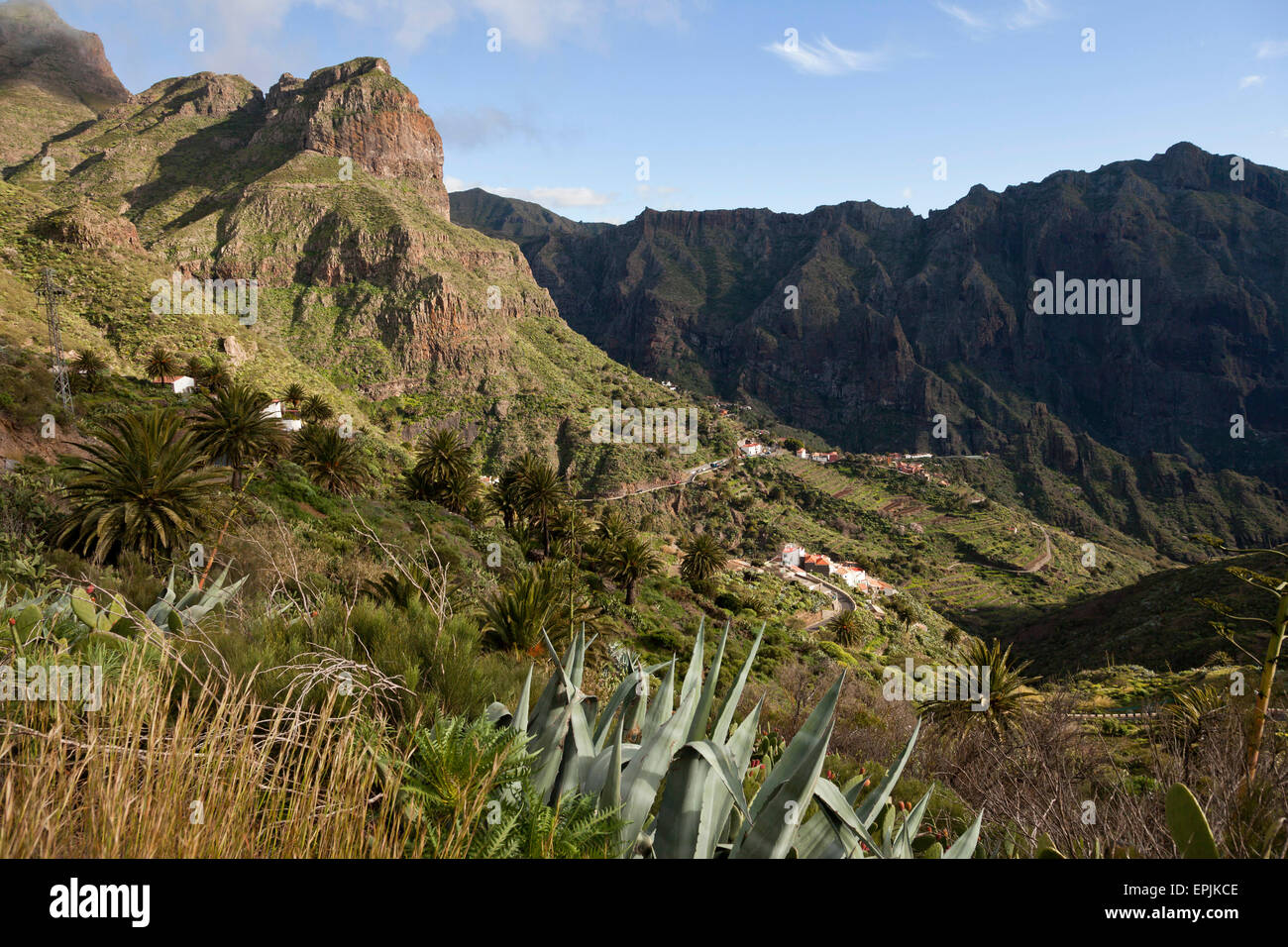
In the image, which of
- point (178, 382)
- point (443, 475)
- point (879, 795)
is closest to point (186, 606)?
point (879, 795)

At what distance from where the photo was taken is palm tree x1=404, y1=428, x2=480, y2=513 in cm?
2992

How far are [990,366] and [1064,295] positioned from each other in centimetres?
3452

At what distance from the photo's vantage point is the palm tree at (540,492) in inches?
1196

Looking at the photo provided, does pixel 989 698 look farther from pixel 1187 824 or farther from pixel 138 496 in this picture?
pixel 138 496

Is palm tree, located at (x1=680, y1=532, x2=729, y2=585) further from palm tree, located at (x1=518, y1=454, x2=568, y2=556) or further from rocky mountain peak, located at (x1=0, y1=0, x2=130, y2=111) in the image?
rocky mountain peak, located at (x1=0, y1=0, x2=130, y2=111)

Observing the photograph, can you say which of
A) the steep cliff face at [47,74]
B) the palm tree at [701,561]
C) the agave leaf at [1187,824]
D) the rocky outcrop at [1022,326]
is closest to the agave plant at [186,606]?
the agave leaf at [1187,824]

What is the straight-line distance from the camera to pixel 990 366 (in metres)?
179

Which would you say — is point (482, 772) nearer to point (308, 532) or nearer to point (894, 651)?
point (308, 532)

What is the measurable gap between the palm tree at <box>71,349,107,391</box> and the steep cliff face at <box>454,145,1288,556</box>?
5994 inches

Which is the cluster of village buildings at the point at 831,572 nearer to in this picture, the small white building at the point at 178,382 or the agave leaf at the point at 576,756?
the small white building at the point at 178,382

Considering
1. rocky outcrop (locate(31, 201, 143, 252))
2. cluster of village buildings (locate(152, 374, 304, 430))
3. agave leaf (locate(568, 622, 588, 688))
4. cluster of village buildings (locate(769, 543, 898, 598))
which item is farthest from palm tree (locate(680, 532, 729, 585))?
rocky outcrop (locate(31, 201, 143, 252))

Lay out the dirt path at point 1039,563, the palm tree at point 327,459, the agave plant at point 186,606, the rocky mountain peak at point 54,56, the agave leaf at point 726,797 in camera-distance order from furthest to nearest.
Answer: the rocky mountain peak at point 54,56, the dirt path at point 1039,563, the palm tree at point 327,459, the agave plant at point 186,606, the agave leaf at point 726,797

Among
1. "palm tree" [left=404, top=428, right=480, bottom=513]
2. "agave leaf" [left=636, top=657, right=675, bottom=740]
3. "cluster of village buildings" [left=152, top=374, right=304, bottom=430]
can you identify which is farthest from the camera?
"cluster of village buildings" [left=152, top=374, right=304, bottom=430]

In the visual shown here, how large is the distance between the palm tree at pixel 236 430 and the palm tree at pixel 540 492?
1358cm
